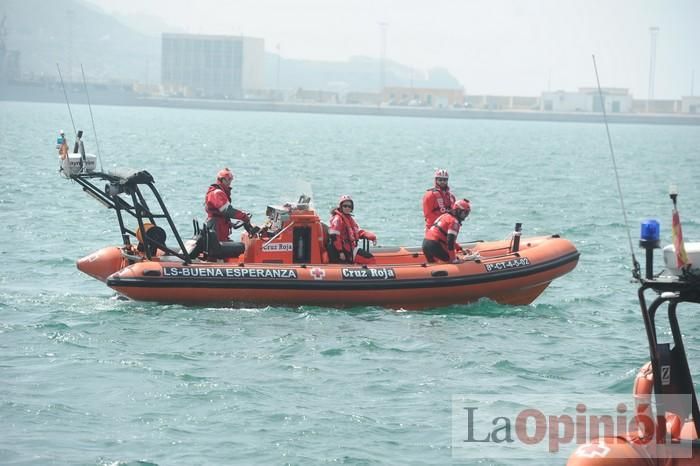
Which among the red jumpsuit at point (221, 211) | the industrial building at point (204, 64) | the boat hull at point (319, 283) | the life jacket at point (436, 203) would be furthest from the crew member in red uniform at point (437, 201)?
the industrial building at point (204, 64)

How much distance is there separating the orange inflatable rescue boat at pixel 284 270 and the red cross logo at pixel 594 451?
278 inches

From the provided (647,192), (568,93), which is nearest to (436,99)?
(568,93)

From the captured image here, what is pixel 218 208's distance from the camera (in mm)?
13766

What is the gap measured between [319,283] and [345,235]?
0.80m

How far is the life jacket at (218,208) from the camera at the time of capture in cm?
1375

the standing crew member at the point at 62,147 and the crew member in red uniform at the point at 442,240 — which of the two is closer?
the standing crew member at the point at 62,147

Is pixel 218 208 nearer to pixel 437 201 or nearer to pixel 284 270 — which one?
pixel 284 270

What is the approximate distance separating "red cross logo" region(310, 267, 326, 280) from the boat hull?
11 mm

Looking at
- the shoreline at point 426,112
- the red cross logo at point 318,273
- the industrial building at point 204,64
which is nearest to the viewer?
the red cross logo at point 318,273

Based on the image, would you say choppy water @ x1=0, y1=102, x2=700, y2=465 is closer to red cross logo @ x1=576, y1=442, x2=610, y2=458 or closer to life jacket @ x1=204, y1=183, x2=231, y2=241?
life jacket @ x1=204, y1=183, x2=231, y2=241

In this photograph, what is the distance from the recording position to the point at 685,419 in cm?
653

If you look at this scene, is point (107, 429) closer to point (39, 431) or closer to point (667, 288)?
point (39, 431)

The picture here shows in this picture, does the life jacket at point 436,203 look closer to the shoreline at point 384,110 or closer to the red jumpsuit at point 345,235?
the red jumpsuit at point 345,235

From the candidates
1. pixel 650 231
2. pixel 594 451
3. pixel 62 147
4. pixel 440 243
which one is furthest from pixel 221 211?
pixel 650 231
